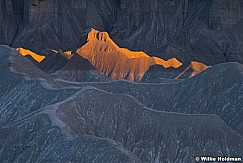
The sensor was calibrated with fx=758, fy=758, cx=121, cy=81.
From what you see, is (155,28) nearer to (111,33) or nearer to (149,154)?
(111,33)

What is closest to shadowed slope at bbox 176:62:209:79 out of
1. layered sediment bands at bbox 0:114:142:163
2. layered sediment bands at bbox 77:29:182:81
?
layered sediment bands at bbox 77:29:182:81

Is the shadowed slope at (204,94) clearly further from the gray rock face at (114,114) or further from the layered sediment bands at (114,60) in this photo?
the layered sediment bands at (114,60)

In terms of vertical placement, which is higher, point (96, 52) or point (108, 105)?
point (108, 105)

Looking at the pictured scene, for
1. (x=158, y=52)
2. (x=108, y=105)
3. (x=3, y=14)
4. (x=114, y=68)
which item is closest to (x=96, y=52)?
(x=114, y=68)

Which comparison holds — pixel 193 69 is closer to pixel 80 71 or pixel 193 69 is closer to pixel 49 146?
pixel 80 71

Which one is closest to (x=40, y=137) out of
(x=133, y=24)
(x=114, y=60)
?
(x=114, y=60)

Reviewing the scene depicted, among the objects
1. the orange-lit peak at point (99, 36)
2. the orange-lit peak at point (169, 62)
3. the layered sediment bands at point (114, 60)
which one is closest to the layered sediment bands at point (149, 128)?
the layered sediment bands at point (114, 60)

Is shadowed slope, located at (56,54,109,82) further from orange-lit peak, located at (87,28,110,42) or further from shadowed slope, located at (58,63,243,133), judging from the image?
shadowed slope, located at (58,63,243,133)
